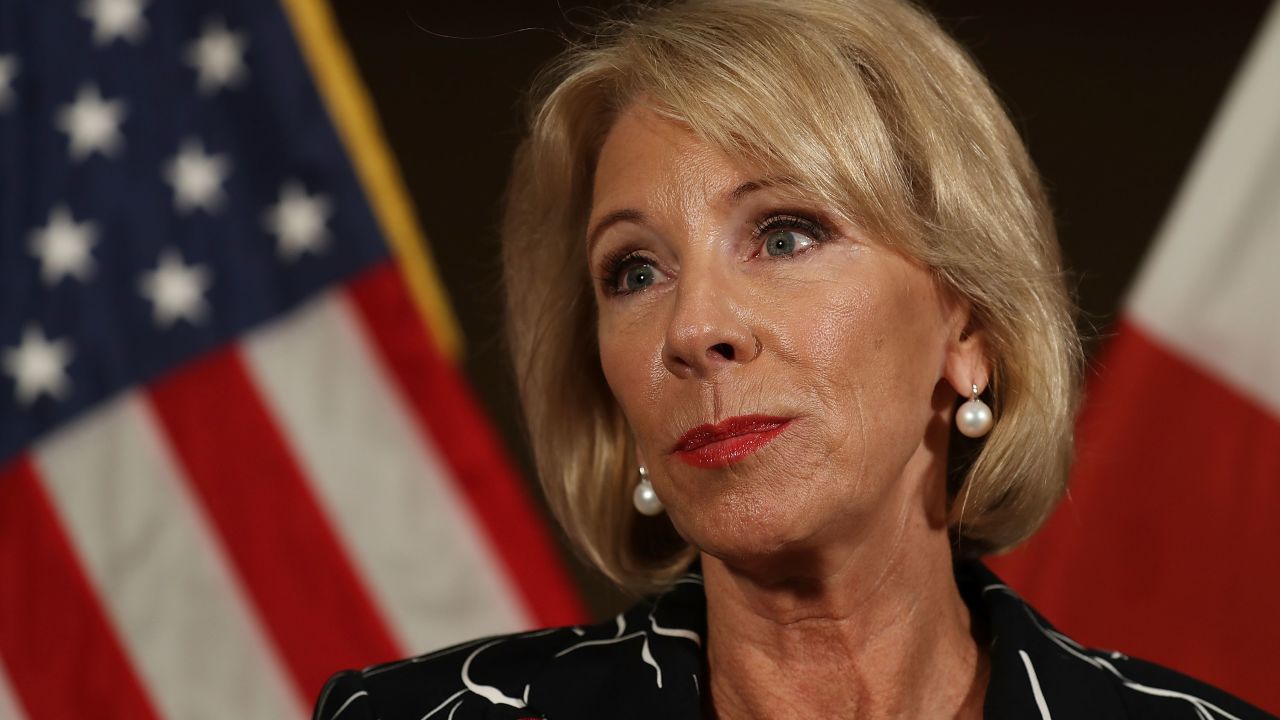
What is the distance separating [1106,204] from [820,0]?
1774 mm

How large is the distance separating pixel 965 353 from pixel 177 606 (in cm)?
164

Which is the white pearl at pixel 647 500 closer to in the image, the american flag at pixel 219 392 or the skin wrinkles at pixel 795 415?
the skin wrinkles at pixel 795 415

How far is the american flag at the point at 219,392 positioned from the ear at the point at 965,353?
4.36 feet

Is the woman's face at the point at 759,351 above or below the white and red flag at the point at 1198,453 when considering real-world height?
above

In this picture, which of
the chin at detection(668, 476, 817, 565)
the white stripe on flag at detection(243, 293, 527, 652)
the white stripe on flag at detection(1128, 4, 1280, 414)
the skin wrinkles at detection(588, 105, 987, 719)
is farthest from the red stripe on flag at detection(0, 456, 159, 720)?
the white stripe on flag at detection(1128, 4, 1280, 414)

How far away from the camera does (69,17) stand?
262 centimetres

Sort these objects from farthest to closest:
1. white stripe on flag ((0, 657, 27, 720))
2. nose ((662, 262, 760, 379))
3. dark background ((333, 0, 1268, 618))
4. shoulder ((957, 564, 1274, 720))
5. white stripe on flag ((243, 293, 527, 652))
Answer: dark background ((333, 0, 1268, 618)) → white stripe on flag ((243, 293, 527, 652)) → white stripe on flag ((0, 657, 27, 720)) → shoulder ((957, 564, 1274, 720)) → nose ((662, 262, 760, 379))

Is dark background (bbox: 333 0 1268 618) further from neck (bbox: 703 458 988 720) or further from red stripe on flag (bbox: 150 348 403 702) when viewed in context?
neck (bbox: 703 458 988 720)

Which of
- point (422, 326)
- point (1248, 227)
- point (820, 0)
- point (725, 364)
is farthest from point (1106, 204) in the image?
point (725, 364)

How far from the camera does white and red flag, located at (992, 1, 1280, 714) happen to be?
2346 mm

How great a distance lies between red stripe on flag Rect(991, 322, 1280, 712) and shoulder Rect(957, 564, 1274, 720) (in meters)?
0.77

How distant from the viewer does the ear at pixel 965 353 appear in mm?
1463

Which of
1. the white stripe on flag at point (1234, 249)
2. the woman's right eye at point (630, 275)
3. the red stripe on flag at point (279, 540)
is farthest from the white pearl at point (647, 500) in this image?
the white stripe on flag at point (1234, 249)

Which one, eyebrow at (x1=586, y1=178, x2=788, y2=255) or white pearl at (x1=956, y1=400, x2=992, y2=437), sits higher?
eyebrow at (x1=586, y1=178, x2=788, y2=255)
